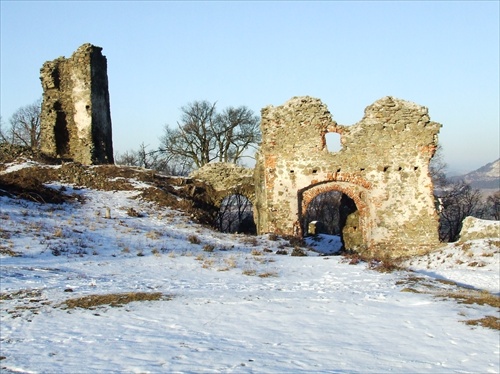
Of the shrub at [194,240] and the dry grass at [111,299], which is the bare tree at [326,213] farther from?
the dry grass at [111,299]

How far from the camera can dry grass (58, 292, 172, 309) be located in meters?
6.79

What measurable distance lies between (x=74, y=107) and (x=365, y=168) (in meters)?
12.8

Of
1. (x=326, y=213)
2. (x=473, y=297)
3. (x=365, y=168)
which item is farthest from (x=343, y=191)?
(x=326, y=213)

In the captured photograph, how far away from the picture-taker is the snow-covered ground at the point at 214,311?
16.4 ft

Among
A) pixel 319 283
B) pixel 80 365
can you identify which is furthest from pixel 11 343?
pixel 319 283

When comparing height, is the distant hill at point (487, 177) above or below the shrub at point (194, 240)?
above

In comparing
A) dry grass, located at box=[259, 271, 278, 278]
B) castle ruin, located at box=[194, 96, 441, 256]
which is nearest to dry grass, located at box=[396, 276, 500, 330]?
dry grass, located at box=[259, 271, 278, 278]

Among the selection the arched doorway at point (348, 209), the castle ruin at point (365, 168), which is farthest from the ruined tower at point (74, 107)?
the arched doorway at point (348, 209)

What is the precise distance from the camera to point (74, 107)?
73.5ft

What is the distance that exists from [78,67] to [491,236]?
17113 mm

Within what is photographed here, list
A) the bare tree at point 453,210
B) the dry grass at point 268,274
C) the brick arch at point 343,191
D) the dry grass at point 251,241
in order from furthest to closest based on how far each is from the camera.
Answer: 1. the bare tree at point 453,210
2. the brick arch at point 343,191
3. the dry grass at point 251,241
4. the dry grass at point 268,274

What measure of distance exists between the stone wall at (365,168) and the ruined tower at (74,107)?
9.06m

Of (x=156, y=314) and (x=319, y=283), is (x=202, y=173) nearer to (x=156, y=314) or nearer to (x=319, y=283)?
(x=319, y=283)

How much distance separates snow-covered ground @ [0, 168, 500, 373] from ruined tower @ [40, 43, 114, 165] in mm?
9502
